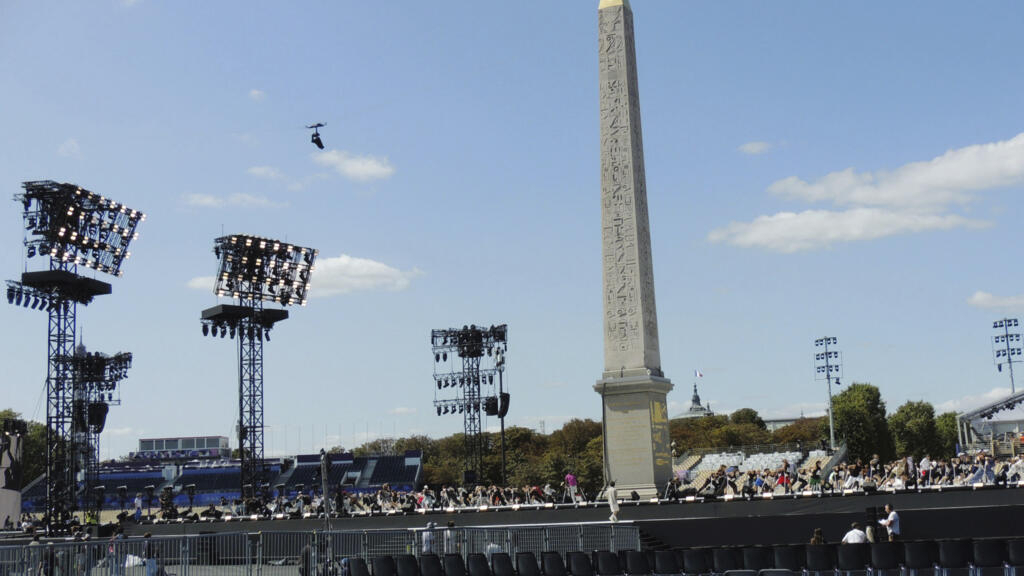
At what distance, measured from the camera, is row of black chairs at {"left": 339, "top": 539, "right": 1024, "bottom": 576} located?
16.6 meters

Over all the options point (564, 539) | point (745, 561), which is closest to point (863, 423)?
point (564, 539)

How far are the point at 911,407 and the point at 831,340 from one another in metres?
44.5

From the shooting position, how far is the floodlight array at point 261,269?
49.8 metres

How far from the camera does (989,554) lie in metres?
16.4

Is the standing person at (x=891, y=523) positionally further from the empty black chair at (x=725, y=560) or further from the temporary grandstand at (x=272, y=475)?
the temporary grandstand at (x=272, y=475)

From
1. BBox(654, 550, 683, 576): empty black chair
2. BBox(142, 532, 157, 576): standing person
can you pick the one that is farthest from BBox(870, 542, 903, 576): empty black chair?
BBox(142, 532, 157, 576): standing person

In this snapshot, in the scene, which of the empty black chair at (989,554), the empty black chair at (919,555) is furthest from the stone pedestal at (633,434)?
the empty black chair at (989,554)

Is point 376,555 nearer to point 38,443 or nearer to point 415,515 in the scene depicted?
point 415,515

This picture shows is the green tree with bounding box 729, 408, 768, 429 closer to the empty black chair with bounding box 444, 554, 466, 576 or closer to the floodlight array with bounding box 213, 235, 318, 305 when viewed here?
the floodlight array with bounding box 213, 235, 318, 305

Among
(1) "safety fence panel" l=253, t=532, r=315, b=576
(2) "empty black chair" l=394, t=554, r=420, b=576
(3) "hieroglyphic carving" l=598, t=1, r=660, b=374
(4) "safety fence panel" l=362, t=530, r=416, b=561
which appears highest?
(3) "hieroglyphic carving" l=598, t=1, r=660, b=374

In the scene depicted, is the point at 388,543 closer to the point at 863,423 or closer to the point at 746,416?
the point at 863,423

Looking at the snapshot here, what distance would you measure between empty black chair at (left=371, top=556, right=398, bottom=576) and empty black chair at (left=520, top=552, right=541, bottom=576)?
211 centimetres

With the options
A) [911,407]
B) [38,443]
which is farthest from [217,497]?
[911,407]

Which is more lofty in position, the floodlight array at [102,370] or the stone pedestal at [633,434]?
the floodlight array at [102,370]
